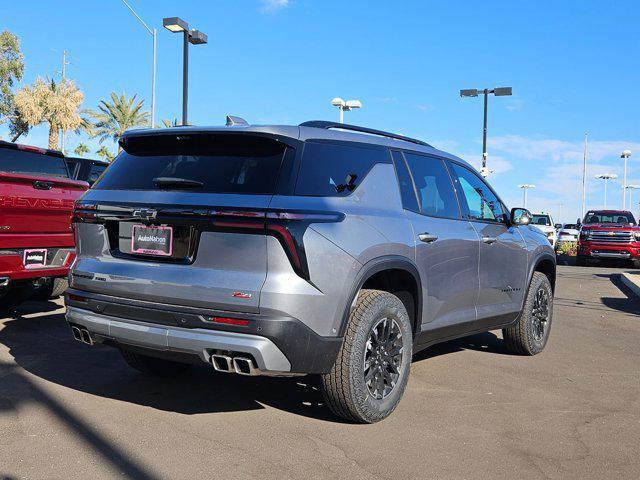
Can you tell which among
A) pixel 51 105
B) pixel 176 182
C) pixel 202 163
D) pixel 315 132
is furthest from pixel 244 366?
pixel 51 105

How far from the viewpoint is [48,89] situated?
136 feet

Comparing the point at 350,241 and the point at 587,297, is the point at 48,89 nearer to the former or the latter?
the point at 587,297

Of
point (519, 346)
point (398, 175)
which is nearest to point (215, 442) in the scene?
point (398, 175)

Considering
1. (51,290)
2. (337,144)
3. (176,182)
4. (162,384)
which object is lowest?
(162,384)

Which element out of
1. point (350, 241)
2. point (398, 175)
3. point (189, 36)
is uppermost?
point (189, 36)

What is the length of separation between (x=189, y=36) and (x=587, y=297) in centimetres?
1160

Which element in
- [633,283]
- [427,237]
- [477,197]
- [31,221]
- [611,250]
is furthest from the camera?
[611,250]

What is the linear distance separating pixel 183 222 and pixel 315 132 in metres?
0.98

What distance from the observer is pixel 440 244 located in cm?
469

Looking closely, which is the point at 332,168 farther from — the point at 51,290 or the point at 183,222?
the point at 51,290

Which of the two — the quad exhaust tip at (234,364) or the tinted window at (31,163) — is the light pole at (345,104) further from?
the quad exhaust tip at (234,364)

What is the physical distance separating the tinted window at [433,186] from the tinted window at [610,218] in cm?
1848

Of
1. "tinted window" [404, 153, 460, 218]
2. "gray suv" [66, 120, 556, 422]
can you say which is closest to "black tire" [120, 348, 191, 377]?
"gray suv" [66, 120, 556, 422]

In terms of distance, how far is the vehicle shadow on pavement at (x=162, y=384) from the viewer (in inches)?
175
